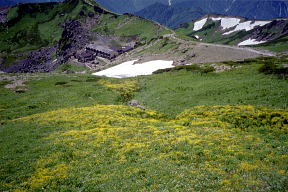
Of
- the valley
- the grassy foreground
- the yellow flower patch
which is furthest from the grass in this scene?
the yellow flower patch

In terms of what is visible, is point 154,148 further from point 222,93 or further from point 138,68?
point 138,68

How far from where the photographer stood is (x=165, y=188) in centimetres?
1230

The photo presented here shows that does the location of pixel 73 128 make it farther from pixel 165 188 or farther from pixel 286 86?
pixel 286 86

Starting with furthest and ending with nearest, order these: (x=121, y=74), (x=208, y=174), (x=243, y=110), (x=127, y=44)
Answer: (x=127, y=44)
(x=121, y=74)
(x=243, y=110)
(x=208, y=174)

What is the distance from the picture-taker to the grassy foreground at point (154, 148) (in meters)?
13.3

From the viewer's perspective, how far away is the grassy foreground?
43.5ft

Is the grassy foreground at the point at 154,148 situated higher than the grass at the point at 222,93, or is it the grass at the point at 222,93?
the grass at the point at 222,93

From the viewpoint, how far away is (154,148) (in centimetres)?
1872

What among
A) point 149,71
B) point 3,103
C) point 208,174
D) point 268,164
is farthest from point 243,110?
point 149,71

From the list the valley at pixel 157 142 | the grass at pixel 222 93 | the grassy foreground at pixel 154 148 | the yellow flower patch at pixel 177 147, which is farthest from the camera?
the grass at pixel 222 93

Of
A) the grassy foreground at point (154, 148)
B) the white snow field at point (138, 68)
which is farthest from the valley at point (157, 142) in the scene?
the white snow field at point (138, 68)

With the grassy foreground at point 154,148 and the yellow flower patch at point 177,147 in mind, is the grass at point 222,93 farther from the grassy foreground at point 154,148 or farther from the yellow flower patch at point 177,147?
the yellow flower patch at point 177,147

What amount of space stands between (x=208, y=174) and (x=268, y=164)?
13.4ft

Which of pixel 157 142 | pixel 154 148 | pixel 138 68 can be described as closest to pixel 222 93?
pixel 157 142
